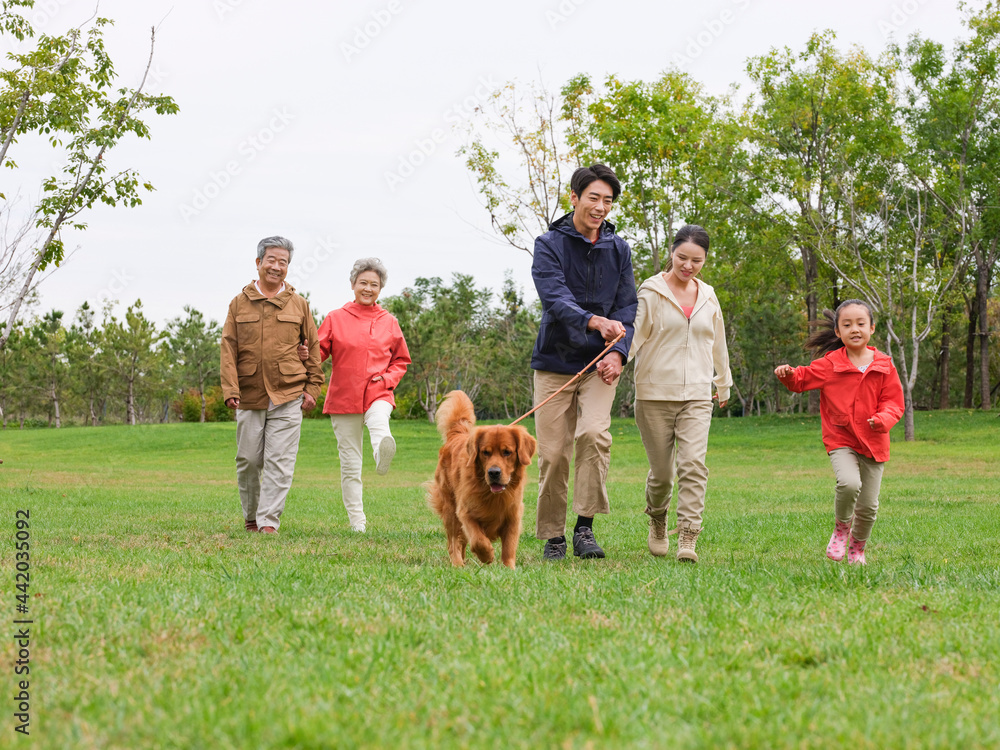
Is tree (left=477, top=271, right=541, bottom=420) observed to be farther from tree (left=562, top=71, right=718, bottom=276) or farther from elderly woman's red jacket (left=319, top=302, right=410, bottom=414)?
elderly woman's red jacket (left=319, top=302, right=410, bottom=414)

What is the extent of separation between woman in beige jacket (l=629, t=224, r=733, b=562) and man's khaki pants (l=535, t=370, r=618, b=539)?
14.2 inches

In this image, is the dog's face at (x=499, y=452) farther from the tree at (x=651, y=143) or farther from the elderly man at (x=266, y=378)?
the tree at (x=651, y=143)

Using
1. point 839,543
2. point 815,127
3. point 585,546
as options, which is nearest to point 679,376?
point 585,546

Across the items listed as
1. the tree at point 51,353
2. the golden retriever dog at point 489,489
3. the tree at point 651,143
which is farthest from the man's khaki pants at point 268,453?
A: the tree at point 51,353

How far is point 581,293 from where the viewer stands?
22.3 ft

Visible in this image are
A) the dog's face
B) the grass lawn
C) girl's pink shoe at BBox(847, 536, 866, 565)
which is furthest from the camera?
girl's pink shoe at BBox(847, 536, 866, 565)

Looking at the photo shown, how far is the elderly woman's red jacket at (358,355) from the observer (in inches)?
350

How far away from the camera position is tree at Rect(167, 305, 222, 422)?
190 ft

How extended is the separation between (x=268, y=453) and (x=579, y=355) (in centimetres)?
358

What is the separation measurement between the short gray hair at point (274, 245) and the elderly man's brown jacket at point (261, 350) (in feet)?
1.14

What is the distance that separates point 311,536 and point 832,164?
1117 inches

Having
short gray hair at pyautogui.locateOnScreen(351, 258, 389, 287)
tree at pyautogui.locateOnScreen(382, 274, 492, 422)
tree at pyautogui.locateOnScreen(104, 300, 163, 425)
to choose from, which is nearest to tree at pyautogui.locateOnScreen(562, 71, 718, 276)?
tree at pyautogui.locateOnScreen(382, 274, 492, 422)

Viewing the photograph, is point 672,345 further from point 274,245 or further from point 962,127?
point 962,127

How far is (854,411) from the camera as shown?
6629 mm
